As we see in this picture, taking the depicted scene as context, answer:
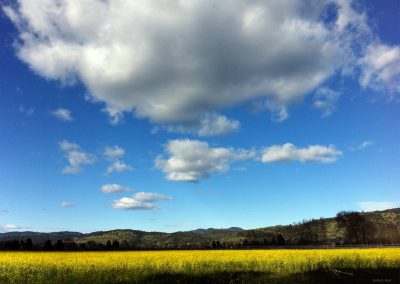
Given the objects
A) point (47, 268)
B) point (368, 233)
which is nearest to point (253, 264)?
point (47, 268)

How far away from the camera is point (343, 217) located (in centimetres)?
15225

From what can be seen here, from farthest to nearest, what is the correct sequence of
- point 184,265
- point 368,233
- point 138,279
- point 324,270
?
point 368,233, point 184,265, point 324,270, point 138,279

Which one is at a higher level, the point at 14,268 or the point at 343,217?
the point at 343,217

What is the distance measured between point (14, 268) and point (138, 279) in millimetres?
13349

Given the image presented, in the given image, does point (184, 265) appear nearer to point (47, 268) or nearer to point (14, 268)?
point (47, 268)

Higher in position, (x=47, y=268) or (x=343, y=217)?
(x=343, y=217)

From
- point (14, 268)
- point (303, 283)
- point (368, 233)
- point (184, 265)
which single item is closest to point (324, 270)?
point (303, 283)

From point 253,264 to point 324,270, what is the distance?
900cm

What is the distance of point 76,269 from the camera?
32.5 meters

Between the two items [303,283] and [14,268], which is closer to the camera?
[303,283]

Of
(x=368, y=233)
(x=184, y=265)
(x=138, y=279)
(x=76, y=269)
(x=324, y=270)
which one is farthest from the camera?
(x=368, y=233)

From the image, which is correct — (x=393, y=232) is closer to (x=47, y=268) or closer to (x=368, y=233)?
(x=368, y=233)


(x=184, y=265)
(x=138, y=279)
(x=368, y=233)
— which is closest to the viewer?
(x=138, y=279)

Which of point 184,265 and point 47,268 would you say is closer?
point 47,268
